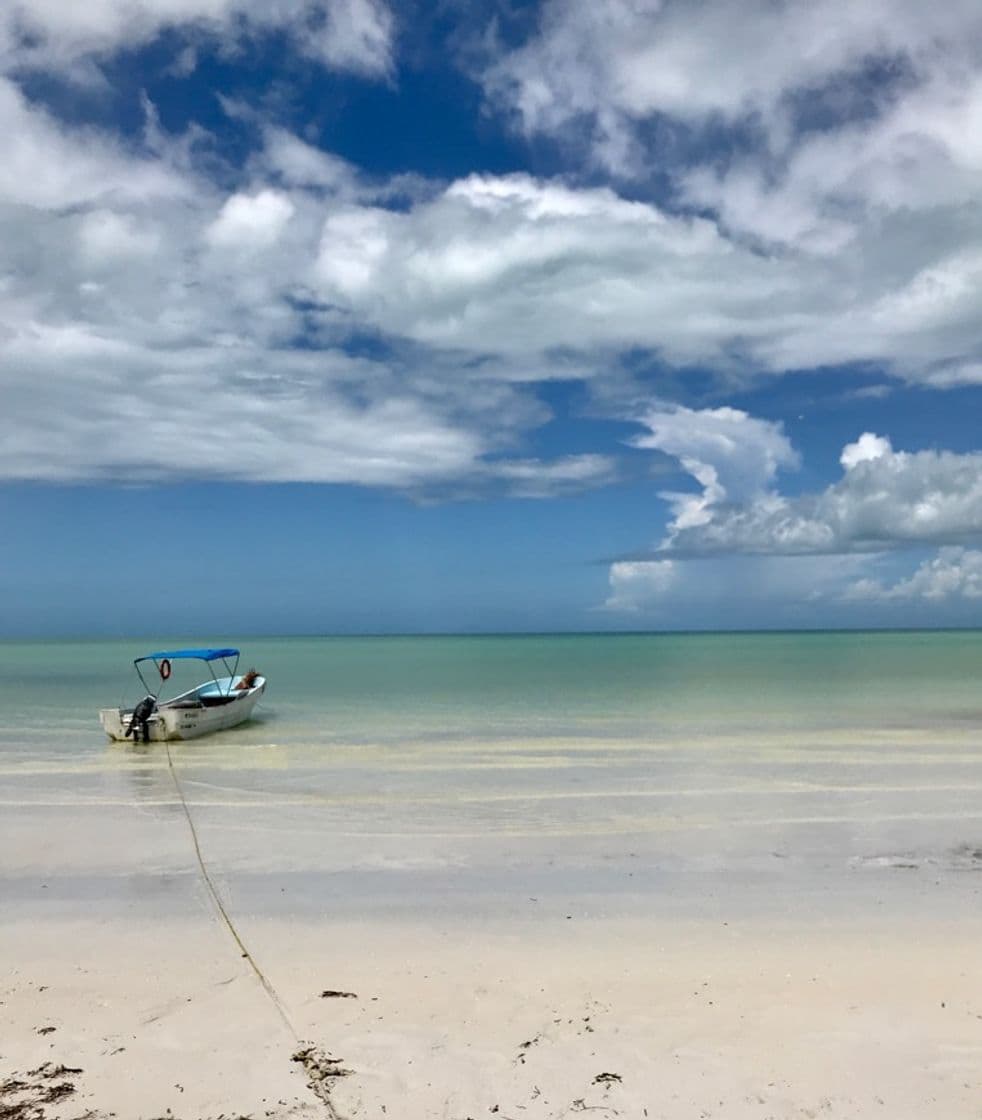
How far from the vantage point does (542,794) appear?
17.6 metres

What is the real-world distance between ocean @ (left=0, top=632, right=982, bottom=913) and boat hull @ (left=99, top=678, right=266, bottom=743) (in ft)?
1.69

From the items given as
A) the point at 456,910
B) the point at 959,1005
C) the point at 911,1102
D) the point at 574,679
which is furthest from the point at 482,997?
the point at 574,679

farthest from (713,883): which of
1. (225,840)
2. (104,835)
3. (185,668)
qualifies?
(185,668)

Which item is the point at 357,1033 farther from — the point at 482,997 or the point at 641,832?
the point at 641,832

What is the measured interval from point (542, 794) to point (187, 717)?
1355 centimetres

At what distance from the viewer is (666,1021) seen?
279 inches

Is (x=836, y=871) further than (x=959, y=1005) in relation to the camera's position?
Yes

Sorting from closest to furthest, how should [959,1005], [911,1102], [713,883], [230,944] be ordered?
[911,1102] < [959,1005] < [230,944] < [713,883]

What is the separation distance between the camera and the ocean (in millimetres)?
11703

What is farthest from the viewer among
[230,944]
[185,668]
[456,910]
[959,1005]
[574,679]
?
[185,668]

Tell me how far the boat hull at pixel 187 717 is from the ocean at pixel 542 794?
516 mm

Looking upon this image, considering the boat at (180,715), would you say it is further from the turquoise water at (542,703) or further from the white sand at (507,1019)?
the white sand at (507,1019)

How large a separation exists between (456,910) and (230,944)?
245 cm

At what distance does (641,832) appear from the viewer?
558 inches
